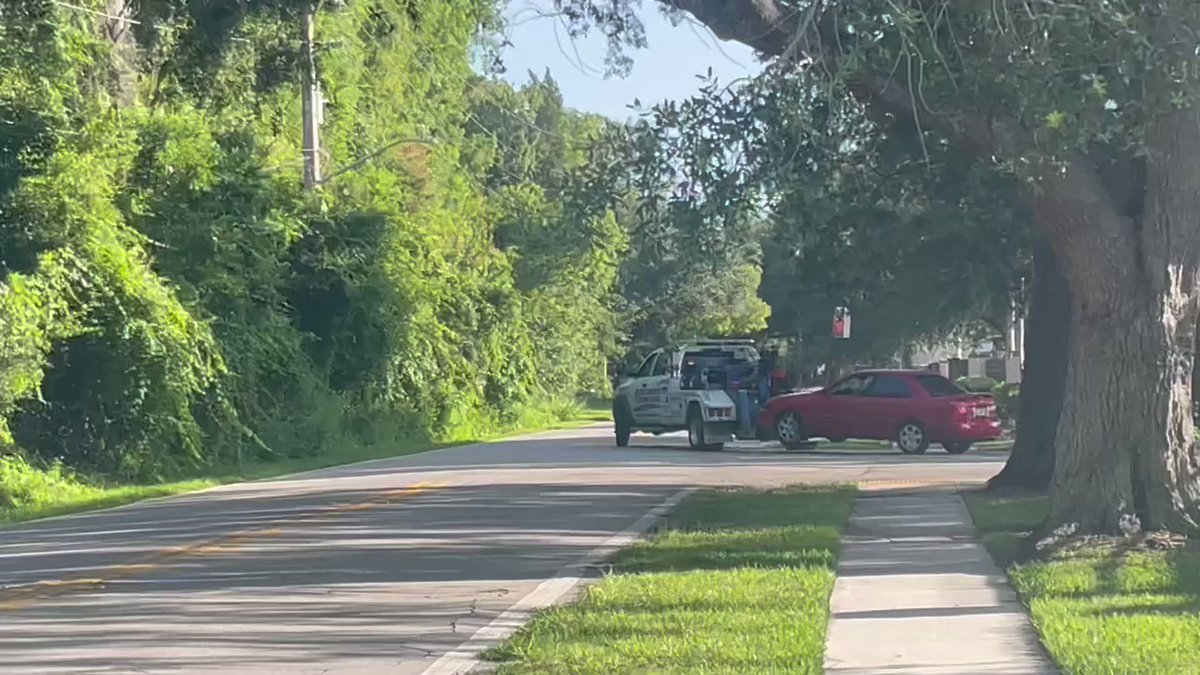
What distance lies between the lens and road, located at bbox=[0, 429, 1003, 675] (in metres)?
10.4

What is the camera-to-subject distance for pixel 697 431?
1321 inches

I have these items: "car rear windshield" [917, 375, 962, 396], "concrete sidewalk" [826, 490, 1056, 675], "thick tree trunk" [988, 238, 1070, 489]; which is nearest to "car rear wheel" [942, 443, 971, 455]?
"car rear windshield" [917, 375, 962, 396]

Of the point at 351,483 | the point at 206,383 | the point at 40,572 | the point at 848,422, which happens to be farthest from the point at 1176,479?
the point at 206,383

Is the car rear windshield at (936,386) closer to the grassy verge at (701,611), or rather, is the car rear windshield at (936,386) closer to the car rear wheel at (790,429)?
the car rear wheel at (790,429)

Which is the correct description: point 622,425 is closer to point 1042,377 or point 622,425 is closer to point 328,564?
point 1042,377

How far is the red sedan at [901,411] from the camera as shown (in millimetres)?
30609

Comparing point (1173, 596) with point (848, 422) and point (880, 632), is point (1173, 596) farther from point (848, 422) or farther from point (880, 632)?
point (848, 422)

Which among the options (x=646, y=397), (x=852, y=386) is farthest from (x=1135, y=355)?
(x=646, y=397)

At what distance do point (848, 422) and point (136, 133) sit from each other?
47.3ft

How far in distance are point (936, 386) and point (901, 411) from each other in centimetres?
80

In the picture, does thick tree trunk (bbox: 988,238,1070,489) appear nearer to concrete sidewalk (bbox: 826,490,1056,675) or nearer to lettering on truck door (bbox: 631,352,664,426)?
concrete sidewalk (bbox: 826,490,1056,675)

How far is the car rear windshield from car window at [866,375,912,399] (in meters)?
0.31

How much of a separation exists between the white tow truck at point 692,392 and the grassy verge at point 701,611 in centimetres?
1633

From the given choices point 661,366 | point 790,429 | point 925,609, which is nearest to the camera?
point 925,609
